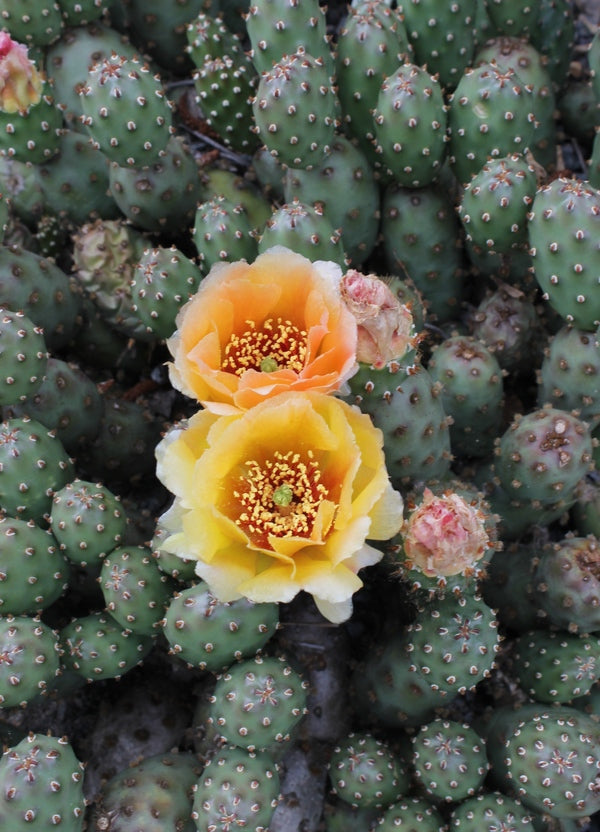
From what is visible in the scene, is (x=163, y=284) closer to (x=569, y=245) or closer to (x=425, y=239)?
(x=425, y=239)

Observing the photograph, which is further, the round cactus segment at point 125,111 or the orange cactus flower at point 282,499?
the round cactus segment at point 125,111

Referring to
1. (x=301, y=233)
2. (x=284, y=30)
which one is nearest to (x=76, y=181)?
(x=284, y=30)

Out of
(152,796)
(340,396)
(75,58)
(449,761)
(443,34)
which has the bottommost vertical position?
(152,796)

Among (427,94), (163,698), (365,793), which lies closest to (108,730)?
(163,698)

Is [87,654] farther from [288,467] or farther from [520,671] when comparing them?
[520,671]

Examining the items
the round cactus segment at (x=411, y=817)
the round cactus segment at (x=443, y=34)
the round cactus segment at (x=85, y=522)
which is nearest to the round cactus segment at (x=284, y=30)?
the round cactus segment at (x=443, y=34)

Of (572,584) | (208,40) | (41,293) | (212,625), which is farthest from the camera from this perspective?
(208,40)

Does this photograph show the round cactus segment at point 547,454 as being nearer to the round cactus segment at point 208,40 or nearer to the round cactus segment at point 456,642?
the round cactus segment at point 456,642
